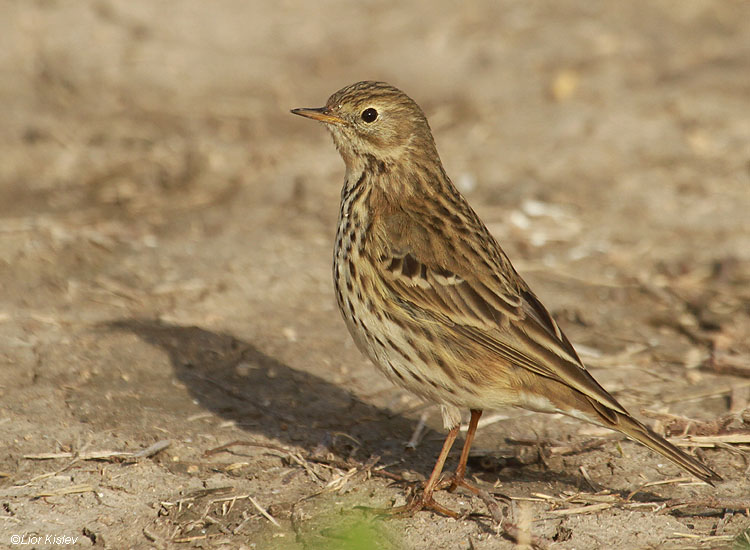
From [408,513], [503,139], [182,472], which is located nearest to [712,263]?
[503,139]

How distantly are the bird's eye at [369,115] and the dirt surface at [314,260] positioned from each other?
5.25 ft

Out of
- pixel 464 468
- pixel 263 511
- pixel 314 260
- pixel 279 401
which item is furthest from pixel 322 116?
pixel 314 260

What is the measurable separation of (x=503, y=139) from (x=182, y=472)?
17.7 ft

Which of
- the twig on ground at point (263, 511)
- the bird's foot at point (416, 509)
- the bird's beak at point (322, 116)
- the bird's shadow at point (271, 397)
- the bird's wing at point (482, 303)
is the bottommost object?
the twig on ground at point (263, 511)

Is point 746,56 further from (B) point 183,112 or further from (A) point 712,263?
(B) point 183,112

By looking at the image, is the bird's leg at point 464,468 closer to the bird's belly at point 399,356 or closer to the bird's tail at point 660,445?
the bird's belly at point 399,356

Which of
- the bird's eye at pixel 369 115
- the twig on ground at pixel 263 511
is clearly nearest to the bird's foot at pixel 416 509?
the twig on ground at pixel 263 511

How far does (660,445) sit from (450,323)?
1.05 m

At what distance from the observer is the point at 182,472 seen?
A: 5043mm

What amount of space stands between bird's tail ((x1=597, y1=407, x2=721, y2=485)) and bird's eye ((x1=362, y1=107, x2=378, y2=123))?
1.88 m

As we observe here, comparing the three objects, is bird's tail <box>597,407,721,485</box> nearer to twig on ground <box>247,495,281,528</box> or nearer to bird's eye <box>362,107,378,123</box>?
twig on ground <box>247,495,281,528</box>

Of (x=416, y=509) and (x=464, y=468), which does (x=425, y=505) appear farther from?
(x=464, y=468)

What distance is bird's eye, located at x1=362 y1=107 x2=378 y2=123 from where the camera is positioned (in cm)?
542

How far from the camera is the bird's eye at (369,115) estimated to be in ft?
17.8
